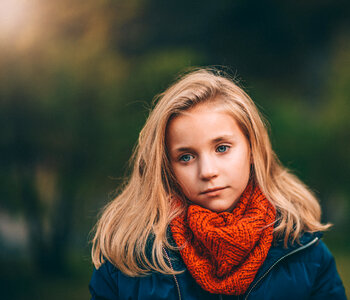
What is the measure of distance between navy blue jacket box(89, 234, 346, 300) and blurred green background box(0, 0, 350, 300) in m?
0.94

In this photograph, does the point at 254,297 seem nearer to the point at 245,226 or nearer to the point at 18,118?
the point at 245,226

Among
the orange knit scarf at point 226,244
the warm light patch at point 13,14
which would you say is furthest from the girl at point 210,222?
the warm light patch at point 13,14

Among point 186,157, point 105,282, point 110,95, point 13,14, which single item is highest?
point 13,14

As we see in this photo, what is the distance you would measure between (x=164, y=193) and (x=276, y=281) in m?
0.44

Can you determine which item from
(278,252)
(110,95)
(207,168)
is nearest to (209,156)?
(207,168)

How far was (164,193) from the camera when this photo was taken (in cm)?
120

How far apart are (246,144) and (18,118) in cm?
151

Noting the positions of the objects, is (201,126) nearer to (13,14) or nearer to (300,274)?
(300,274)

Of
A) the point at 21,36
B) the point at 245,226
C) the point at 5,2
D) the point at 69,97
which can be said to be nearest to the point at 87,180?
the point at 69,97

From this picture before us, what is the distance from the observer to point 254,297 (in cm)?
107

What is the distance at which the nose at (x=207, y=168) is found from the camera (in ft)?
3.41

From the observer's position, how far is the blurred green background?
6.81 feet

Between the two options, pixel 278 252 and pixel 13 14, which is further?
pixel 13 14

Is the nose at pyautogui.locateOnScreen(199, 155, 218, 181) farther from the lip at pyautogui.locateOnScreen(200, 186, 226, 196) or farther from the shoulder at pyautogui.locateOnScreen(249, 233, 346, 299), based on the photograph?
the shoulder at pyautogui.locateOnScreen(249, 233, 346, 299)
